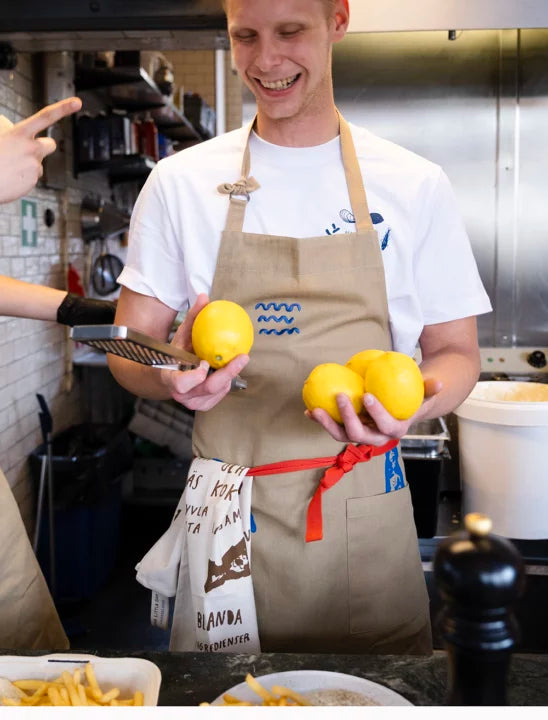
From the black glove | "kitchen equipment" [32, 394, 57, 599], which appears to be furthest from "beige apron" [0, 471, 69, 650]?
"kitchen equipment" [32, 394, 57, 599]

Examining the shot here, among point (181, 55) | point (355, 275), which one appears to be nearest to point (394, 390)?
point (355, 275)

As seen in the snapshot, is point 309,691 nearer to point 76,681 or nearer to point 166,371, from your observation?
point 76,681

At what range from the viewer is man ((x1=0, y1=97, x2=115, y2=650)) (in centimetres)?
138

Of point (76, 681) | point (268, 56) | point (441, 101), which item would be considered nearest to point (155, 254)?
point (268, 56)

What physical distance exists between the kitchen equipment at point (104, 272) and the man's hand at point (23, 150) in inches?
145

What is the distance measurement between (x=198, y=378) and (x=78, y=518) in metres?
2.92

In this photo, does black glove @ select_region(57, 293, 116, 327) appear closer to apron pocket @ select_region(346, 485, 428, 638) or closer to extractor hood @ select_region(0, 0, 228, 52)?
apron pocket @ select_region(346, 485, 428, 638)

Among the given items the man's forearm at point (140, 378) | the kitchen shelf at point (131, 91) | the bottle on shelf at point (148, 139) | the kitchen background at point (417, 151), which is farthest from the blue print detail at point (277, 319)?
the bottle on shelf at point (148, 139)

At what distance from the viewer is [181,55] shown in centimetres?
809

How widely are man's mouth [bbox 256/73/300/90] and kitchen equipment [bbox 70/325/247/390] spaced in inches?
26.1

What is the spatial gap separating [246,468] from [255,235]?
50cm

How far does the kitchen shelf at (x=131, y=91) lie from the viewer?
439 cm

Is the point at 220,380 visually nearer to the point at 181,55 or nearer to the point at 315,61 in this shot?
the point at 315,61

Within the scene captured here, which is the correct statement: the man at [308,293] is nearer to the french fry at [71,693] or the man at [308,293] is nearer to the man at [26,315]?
the man at [26,315]
